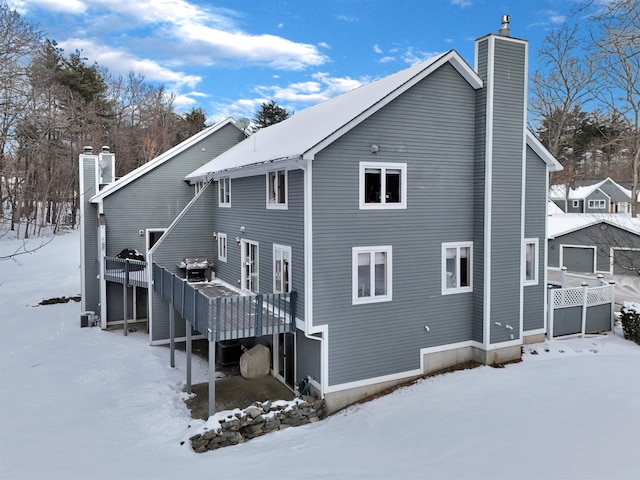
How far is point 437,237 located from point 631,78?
1686 cm

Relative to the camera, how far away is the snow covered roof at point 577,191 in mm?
49750

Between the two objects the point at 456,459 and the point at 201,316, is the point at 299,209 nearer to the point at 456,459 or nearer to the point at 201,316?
the point at 201,316

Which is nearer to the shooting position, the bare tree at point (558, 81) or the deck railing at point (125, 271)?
the deck railing at point (125, 271)

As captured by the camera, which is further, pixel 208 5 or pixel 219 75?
pixel 219 75

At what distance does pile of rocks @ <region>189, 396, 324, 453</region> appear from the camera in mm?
9500

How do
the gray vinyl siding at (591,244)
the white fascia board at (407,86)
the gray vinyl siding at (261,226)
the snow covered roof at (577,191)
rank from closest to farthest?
Answer: 1. the white fascia board at (407,86)
2. the gray vinyl siding at (261,226)
3. the gray vinyl siding at (591,244)
4. the snow covered roof at (577,191)

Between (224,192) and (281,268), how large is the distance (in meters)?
5.83

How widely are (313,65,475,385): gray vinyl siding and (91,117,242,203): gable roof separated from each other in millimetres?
11131

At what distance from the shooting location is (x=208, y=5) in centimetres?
2139

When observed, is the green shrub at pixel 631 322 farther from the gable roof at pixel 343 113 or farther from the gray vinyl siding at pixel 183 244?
the gray vinyl siding at pixel 183 244

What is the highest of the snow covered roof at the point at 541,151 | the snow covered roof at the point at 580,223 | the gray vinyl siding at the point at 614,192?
the gray vinyl siding at the point at 614,192

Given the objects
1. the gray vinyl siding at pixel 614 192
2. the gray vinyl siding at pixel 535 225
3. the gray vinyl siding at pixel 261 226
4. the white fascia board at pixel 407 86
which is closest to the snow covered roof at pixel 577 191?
the gray vinyl siding at pixel 614 192

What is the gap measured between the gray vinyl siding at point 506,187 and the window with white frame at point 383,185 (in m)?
2.72

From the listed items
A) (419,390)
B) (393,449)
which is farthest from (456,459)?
(419,390)
